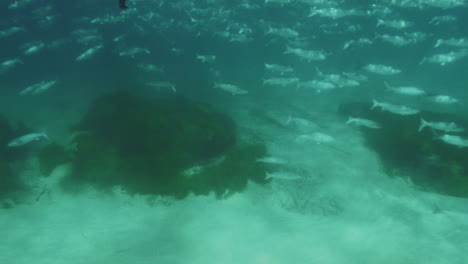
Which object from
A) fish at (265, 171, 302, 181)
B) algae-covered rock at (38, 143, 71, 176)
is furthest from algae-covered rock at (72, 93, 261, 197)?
fish at (265, 171, 302, 181)

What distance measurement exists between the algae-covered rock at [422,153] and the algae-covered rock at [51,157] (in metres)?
11.1

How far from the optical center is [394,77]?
32.6 m

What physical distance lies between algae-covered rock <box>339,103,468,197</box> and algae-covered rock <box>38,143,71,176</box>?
11.1 m

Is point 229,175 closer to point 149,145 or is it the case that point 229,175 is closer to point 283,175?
point 283,175

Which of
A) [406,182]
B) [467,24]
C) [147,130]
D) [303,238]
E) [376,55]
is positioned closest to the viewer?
[303,238]

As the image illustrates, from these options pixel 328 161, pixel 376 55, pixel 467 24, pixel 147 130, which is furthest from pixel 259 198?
pixel 467 24

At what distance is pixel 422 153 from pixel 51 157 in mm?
12753

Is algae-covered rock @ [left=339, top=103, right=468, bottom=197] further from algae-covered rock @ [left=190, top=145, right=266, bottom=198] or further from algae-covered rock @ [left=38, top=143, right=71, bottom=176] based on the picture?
algae-covered rock @ [left=38, top=143, right=71, bottom=176]

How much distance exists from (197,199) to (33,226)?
14.6 feet

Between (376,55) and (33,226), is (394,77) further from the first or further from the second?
(33,226)

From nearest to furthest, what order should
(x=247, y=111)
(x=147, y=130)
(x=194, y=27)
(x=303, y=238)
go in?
(x=303, y=238)
(x=147, y=130)
(x=247, y=111)
(x=194, y=27)

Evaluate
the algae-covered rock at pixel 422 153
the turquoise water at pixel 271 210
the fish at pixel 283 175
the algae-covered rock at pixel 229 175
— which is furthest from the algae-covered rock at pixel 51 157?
the algae-covered rock at pixel 422 153

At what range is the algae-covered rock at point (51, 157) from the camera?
12.3 meters

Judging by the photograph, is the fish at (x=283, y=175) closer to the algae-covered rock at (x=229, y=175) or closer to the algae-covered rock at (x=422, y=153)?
the algae-covered rock at (x=229, y=175)
